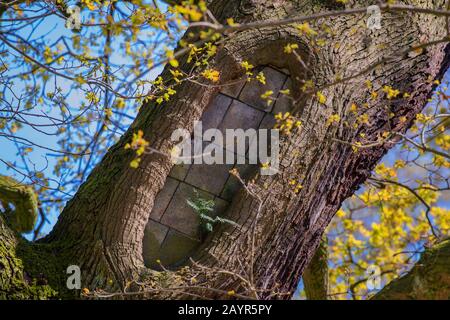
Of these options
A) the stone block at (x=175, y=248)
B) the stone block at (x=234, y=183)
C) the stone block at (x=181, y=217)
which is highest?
the stone block at (x=234, y=183)

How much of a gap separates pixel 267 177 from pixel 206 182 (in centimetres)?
36

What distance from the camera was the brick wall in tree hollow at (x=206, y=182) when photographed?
3377 millimetres

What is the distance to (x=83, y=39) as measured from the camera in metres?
4.91

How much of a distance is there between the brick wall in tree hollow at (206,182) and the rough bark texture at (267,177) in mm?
87

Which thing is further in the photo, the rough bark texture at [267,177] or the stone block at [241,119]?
the stone block at [241,119]

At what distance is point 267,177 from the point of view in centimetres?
327

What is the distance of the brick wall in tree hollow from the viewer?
3.38 meters

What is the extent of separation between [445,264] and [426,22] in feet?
4.82

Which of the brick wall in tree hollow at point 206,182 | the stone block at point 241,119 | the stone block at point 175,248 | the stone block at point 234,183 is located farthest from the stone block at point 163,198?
the stone block at point 241,119

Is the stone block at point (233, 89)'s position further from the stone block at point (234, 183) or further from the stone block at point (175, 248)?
the stone block at point (175, 248)

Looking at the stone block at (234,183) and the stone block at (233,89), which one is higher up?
the stone block at (233,89)

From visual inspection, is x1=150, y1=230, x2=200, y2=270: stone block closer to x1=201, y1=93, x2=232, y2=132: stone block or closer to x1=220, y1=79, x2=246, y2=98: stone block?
x1=201, y1=93, x2=232, y2=132: stone block

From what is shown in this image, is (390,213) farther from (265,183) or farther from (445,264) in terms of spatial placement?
(265,183)

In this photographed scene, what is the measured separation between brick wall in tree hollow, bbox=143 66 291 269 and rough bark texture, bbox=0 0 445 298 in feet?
0.29
